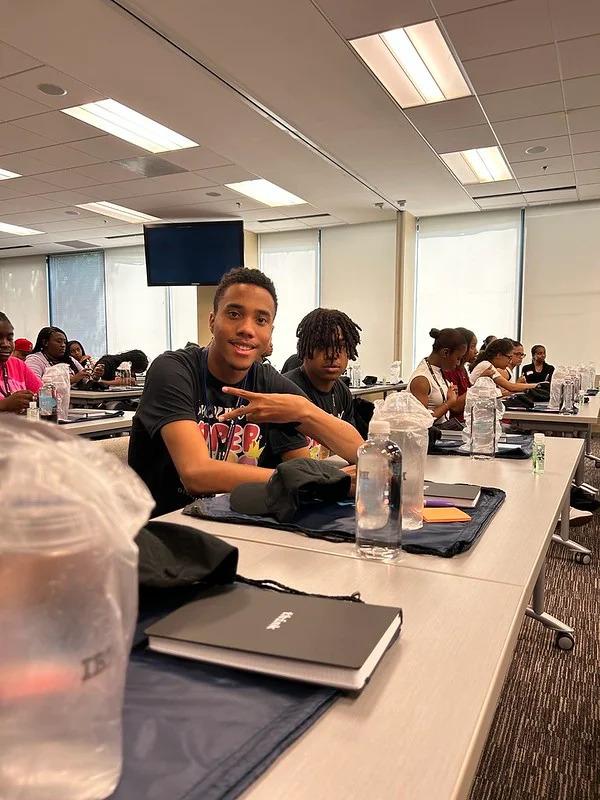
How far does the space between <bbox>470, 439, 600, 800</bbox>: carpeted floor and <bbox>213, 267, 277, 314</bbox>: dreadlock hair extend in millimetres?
1369

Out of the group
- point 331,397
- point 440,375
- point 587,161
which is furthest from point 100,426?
point 587,161

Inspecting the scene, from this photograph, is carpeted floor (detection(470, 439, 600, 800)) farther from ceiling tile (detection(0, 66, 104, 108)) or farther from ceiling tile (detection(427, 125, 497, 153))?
ceiling tile (detection(0, 66, 104, 108))

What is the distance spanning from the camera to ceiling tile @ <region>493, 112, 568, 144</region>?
185 inches

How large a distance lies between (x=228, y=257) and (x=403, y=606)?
711 cm

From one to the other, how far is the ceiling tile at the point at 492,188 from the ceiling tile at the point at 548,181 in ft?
0.37

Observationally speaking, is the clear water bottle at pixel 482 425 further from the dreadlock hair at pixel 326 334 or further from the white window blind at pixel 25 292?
the white window blind at pixel 25 292

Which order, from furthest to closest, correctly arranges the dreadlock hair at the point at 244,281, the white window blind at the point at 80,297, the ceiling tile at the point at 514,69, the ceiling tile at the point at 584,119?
the white window blind at the point at 80,297 < the ceiling tile at the point at 584,119 < the ceiling tile at the point at 514,69 < the dreadlock hair at the point at 244,281

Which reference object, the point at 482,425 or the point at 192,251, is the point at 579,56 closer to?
the point at 482,425

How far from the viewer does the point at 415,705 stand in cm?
59

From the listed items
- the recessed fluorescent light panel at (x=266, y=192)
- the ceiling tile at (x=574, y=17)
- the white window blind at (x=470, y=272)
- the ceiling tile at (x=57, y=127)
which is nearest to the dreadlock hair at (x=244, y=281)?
the ceiling tile at (x=574, y=17)

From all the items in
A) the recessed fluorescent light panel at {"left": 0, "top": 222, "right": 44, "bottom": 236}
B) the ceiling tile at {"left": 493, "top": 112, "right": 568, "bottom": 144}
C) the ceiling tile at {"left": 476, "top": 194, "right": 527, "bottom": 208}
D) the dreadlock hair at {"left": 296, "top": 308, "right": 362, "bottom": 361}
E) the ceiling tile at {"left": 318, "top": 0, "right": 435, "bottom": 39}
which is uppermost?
the ceiling tile at {"left": 318, "top": 0, "right": 435, "bottom": 39}

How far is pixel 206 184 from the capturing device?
6398mm

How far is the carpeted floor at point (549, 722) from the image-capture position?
1.52 meters

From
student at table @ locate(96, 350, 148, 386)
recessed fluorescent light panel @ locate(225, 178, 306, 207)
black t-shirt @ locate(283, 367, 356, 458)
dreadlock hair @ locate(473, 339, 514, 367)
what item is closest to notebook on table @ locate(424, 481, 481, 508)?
black t-shirt @ locate(283, 367, 356, 458)
